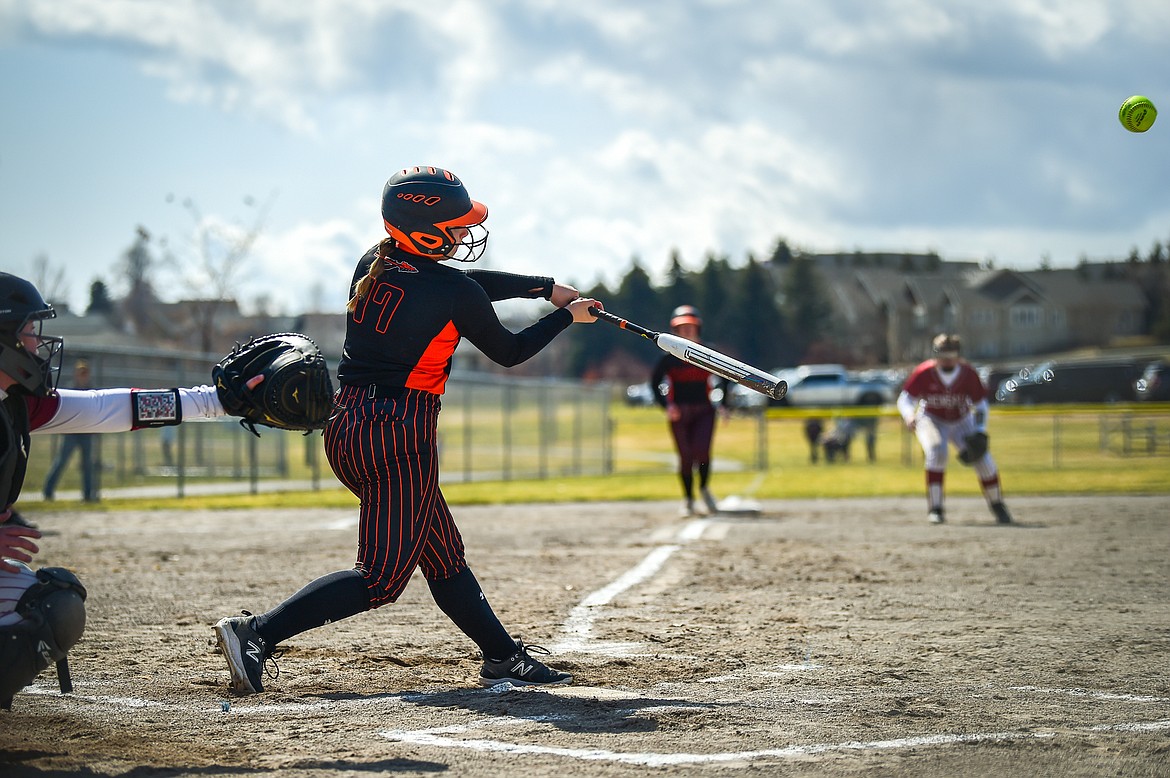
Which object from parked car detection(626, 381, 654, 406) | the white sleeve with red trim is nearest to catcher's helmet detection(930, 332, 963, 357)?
the white sleeve with red trim

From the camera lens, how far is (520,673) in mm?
5266

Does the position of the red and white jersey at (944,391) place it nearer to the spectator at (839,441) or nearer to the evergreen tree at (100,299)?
the spectator at (839,441)

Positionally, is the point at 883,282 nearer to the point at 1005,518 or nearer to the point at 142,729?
the point at 1005,518

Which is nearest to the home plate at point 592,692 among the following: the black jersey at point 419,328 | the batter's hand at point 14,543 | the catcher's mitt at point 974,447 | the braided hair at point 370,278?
the black jersey at point 419,328

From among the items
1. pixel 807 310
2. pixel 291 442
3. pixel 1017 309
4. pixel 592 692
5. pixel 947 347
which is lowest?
pixel 592 692

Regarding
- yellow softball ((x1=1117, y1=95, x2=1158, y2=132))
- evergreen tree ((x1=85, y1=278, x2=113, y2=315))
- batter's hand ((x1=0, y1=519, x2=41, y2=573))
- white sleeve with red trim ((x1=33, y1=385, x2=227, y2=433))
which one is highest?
evergreen tree ((x1=85, y1=278, x2=113, y2=315))

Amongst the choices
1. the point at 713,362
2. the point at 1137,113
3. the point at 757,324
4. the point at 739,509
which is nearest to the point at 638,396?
the point at 757,324

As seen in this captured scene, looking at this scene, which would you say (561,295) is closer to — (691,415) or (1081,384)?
(691,415)

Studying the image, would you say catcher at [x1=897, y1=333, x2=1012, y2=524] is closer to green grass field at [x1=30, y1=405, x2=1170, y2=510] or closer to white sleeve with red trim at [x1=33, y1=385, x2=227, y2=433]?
green grass field at [x1=30, y1=405, x2=1170, y2=510]

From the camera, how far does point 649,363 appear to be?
3007 inches

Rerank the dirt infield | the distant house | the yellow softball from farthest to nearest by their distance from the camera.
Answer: the distant house → the yellow softball → the dirt infield

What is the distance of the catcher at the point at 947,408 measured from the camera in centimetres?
1351

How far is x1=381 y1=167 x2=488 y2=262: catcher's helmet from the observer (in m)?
5.12

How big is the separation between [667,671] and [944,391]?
9052 millimetres
